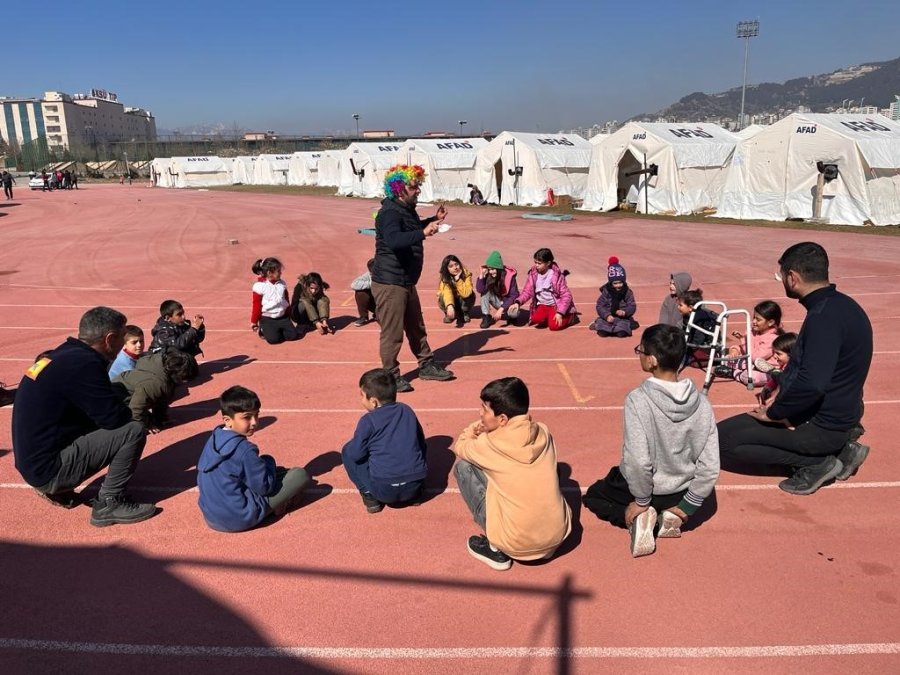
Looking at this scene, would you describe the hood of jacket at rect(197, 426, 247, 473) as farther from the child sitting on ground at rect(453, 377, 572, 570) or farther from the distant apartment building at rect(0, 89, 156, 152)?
the distant apartment building at rect(0, 89, 156, 152)

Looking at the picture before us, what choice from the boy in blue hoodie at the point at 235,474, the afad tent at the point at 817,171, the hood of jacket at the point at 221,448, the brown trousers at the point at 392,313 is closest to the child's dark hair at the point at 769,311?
the brown trousers at the point at 392,313

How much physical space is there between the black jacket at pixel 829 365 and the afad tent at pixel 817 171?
20.5m

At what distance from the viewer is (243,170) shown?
61625 millimetres

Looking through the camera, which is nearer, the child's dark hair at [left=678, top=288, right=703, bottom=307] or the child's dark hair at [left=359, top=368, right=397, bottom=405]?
the child's dark hair at [left=359, top=368, right=397, bottom=405]

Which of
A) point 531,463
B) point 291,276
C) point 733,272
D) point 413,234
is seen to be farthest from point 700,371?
point 291,276

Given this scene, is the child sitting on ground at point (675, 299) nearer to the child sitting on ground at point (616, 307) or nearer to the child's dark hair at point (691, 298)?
the child's dark hair at point (691, 298)

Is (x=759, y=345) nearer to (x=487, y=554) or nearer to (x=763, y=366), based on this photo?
(x=763, y=366)

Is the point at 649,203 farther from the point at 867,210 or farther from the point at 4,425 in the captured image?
the point at 4,425

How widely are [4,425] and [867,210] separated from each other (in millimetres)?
24094

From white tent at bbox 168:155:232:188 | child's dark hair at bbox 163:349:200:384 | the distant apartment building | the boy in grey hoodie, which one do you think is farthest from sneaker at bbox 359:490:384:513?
the distant apartment building

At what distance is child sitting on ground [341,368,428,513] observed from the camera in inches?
172

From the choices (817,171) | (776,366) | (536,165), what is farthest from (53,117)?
(776,366)

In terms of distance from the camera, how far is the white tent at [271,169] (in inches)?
2212

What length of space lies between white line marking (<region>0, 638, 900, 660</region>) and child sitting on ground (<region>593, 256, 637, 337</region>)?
19.7ft
